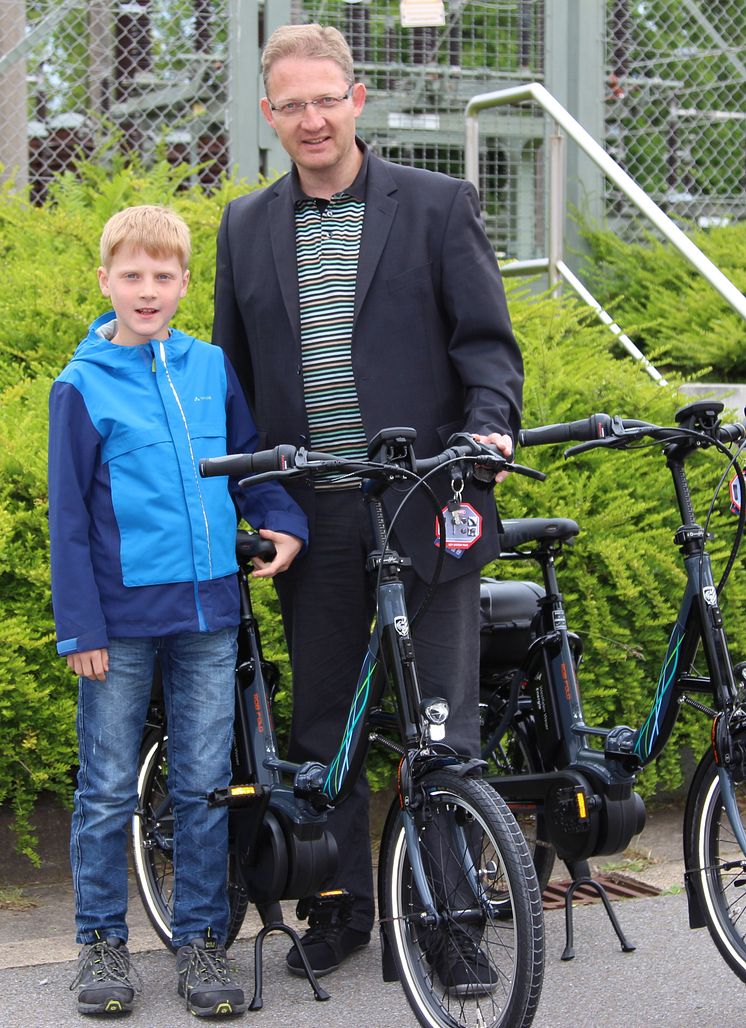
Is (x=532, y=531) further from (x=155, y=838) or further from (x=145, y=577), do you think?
(x=155, y=838)

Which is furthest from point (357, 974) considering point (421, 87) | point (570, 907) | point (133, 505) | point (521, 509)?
point (421, 87)

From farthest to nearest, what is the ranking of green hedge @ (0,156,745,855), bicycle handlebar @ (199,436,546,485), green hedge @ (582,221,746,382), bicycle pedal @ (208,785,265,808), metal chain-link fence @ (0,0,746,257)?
metal chain-link fence @ (0,0,746,257) < green hedge @ (582,221,746,382) < green hedge @ (0,156,745,855) < bicycle pedal @ (208,785,265,808) < bicycle handlebar @ (199,436,546,485)

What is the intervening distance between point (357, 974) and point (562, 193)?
16.2ft

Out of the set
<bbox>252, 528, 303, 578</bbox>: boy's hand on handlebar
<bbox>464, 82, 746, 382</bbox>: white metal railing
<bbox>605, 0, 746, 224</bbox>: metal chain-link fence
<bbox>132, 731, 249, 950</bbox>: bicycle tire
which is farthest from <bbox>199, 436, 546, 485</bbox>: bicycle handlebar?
<bbox>605, 0, 746, 224</bbox>: metal chain-link fence

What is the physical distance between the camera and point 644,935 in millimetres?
4230

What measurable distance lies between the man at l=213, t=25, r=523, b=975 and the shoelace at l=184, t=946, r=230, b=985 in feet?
0.94

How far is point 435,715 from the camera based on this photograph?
11.0 feet

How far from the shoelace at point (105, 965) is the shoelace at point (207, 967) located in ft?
0.51

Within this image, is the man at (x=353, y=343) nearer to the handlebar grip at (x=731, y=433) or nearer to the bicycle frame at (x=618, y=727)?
the bicycle frame at (x=618, y=727)

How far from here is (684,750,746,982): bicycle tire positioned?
11.6ft

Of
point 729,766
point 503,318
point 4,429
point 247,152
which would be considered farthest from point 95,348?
point 247,152

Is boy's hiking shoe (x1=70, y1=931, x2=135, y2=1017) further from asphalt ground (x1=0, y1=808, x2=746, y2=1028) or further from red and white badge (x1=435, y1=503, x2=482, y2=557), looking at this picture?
red and white badge (x1=435, y1=503, x2=482, y2=557)

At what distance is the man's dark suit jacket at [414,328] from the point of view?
3.75 meters

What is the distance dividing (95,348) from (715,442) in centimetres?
152
